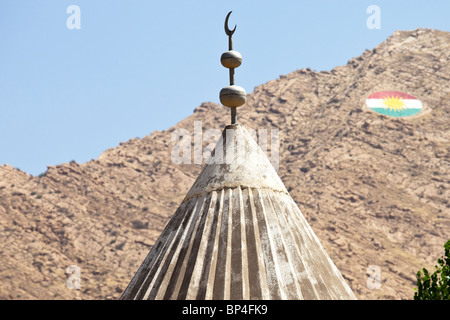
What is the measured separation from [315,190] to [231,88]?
207ft

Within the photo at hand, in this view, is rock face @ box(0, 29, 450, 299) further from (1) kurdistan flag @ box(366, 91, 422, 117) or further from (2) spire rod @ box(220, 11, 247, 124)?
(2) spire rod @ box(220, 11, 247, 124)

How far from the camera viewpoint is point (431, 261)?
60438 millimetres

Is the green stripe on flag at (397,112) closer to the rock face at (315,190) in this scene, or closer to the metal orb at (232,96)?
the rock face at (315,190)

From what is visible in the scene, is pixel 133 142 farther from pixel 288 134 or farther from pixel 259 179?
pixel 259 179

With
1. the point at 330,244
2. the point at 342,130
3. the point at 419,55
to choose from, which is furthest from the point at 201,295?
the point at 419,55

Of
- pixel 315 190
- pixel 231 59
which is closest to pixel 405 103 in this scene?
pixel 315 190

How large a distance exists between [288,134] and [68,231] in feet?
105

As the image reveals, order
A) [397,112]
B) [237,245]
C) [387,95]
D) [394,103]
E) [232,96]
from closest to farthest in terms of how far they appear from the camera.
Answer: [237,245], [232,96], [397,112], [394,103], [387,95]

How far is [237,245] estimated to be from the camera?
13.3 feet

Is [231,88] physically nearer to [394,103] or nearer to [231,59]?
[231,59]

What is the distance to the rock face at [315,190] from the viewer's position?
57.8m

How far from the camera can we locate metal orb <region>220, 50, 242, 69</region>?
478 centimetres

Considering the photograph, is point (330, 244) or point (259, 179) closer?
point (259, 179)

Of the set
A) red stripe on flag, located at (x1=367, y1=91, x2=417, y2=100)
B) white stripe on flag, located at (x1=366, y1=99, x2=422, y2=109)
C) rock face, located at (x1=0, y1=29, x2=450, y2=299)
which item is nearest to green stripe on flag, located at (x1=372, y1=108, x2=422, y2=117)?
white stripe on flag, located at (x1=366, y1=99, x2=422, y2=109)
